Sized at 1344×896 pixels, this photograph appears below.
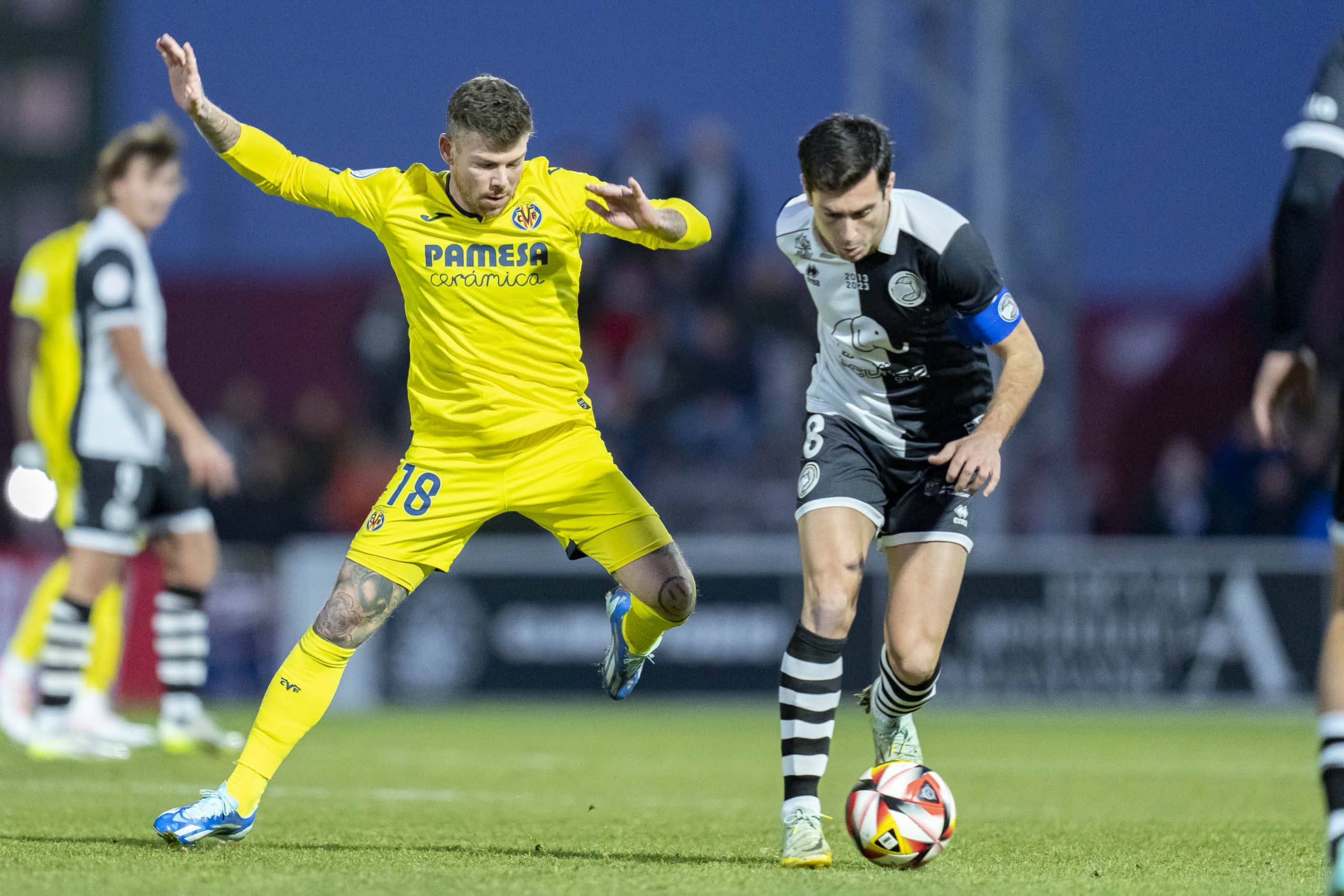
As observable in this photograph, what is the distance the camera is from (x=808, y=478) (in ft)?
19.8

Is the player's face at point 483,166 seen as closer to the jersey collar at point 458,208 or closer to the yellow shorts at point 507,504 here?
the jersey collar at point 458,208

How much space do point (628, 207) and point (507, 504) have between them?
1.06 meters

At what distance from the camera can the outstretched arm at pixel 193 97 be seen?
18.7 ft

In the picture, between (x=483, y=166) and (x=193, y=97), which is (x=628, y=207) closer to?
(x=483, y=166)

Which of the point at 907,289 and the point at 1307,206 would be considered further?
the point at 907,289

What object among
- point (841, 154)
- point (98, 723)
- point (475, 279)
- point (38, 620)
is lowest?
point (98, 723)

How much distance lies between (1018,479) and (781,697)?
11271 mm

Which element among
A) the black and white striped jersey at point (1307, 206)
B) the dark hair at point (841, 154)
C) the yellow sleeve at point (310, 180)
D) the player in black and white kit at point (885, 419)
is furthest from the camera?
the yellow sleeve at point (310, 180)

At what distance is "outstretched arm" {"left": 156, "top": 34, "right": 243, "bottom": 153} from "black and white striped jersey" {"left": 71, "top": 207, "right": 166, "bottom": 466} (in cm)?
336

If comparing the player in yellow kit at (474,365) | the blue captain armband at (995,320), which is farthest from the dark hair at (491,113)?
the blue captain armband at (995,320)

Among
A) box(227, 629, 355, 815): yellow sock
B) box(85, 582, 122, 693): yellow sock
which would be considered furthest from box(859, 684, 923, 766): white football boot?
box(85, 582, 122, 693): yellow sock

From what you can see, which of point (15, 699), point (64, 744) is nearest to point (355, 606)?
point (64, 744)

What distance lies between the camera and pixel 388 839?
6.11 metres

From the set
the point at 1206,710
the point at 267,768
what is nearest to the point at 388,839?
the point at 267,768
